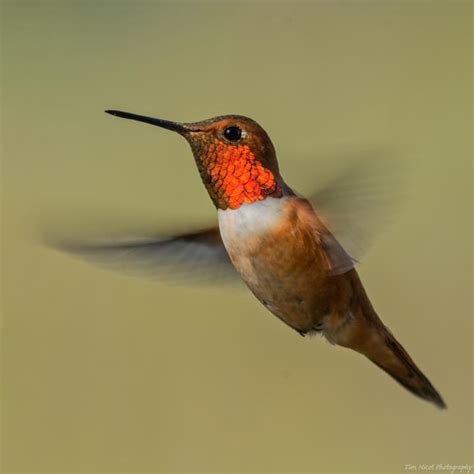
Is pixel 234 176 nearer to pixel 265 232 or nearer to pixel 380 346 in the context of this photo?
pixel 265 232

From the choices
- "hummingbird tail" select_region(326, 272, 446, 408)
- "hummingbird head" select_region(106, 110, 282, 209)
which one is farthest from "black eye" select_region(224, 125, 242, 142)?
"hummingbird tail" select_region(326, 272, 446, 408)

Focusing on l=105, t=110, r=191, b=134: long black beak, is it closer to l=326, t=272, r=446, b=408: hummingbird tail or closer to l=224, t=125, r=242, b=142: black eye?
l=224, t=125, r=242, b=142: black eye

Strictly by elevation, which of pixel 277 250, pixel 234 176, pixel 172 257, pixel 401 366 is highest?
pixel 234 176

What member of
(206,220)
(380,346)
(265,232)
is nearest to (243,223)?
(265,232)

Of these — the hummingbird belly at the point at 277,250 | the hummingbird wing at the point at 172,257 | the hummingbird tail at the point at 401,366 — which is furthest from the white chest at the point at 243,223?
the hummingbird tail at the point at 401,366

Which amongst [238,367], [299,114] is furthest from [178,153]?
[238,367]

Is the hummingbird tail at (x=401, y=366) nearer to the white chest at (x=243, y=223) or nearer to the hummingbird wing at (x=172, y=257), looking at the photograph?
the hummingbird wing at (x=172, y=257)
